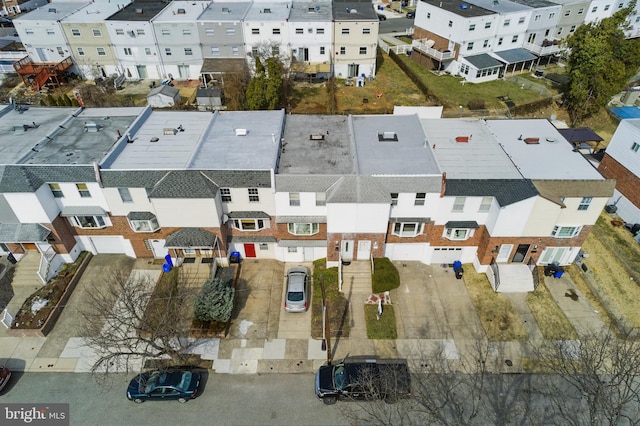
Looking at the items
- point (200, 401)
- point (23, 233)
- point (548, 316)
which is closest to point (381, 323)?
point (548, 316)

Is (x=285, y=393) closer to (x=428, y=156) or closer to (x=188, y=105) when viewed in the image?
(x=428, y=156)

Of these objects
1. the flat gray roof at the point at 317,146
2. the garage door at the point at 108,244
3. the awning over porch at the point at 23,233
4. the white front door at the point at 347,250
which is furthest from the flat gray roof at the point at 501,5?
the awning over porch at the point at 23,233

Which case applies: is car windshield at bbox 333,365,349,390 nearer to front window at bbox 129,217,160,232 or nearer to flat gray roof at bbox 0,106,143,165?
front window at bbox 129,217,160,232

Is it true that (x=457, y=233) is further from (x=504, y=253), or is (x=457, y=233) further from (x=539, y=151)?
(x=539, y=151)

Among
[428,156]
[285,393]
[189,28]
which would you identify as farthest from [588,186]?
[189,28]

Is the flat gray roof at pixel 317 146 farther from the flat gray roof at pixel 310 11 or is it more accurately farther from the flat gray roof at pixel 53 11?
the flat gray roof at pixel 53 11

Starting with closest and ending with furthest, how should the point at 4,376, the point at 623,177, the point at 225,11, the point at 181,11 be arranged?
the point at 4,376
the point at 623,177
the point at 225,11
the point at 181,11
